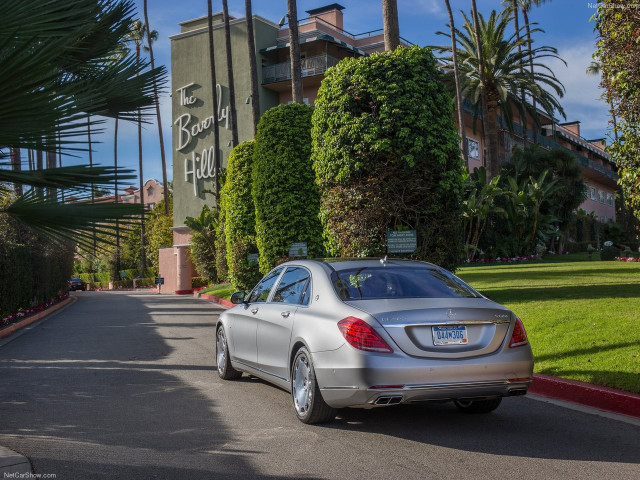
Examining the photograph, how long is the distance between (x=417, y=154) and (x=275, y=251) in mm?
7293

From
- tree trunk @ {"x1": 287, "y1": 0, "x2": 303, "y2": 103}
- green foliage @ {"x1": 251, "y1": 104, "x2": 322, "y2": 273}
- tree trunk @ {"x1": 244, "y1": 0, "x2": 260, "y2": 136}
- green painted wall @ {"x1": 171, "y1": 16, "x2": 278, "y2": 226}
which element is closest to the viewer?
green foliage @ {"x1": 251, "y1": 104, "x2": 322, "y2": 273}

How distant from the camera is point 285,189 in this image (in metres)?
21.6

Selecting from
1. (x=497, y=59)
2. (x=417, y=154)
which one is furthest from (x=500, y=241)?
(x=417, y=154)

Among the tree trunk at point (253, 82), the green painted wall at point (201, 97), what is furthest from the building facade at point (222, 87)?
the tree trunk at point (253, 82)

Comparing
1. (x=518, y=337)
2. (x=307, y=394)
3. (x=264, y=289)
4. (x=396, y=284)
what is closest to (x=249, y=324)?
(x=264, y=289)

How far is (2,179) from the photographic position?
4.86 m

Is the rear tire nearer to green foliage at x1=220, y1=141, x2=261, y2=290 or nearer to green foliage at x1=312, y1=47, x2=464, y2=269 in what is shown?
green foliage at x1=312, y1=47, x2=464, y2=269

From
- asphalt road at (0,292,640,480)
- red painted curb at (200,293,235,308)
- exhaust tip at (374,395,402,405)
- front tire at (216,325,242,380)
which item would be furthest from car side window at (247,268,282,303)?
red painted curb at (200,293,235,308)

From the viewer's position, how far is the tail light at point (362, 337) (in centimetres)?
584

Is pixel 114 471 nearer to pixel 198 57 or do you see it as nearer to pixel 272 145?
pixel 272 145

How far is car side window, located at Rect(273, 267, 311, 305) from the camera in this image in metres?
7.31

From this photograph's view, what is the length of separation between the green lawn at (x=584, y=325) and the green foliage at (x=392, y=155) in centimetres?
251

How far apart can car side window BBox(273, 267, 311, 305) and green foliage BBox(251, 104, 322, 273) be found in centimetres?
1342

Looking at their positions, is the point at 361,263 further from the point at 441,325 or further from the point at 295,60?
the point at 295,60
